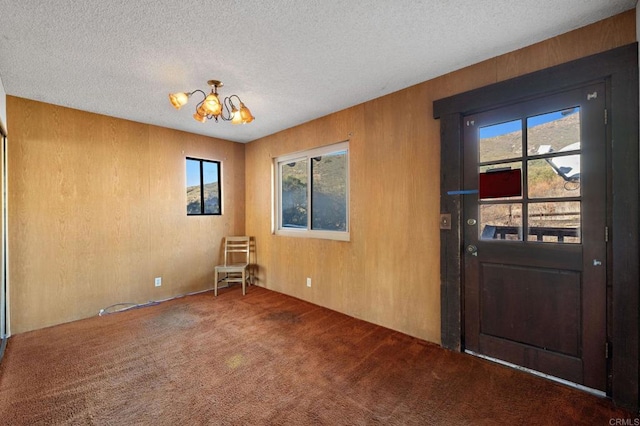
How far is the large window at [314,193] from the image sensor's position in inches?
139

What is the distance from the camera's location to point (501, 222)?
224 centimetres

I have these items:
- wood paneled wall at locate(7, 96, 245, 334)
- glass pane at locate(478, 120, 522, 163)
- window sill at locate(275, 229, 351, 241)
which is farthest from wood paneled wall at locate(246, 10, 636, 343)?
wood paneled wall at locate(7, 96, 245, 334)

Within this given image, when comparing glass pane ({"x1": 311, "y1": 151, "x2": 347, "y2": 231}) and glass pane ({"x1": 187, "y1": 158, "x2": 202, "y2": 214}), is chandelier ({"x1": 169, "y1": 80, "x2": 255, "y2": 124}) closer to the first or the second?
glass pane ({"x1": 311, "y1": 151, "x2": 347, "y2": 231})

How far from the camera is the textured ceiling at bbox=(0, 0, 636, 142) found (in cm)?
168

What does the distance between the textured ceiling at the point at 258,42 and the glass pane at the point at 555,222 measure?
1224mm

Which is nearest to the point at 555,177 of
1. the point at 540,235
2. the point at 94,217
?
the point at 540,235

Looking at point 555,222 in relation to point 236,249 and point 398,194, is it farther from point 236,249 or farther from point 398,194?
point 236,249

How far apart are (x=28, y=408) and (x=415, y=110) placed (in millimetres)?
3749

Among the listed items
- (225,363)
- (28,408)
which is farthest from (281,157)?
(28,408)

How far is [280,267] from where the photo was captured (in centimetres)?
423

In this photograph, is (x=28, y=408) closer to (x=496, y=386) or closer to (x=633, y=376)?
(x=496, y=386)

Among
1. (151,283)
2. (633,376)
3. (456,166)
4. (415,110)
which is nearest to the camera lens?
(633,376)

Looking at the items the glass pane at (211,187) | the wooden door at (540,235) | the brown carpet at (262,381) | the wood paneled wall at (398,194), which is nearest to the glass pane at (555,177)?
the wooden door at (540,235)

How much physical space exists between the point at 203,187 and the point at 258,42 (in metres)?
Answer: 2.92
